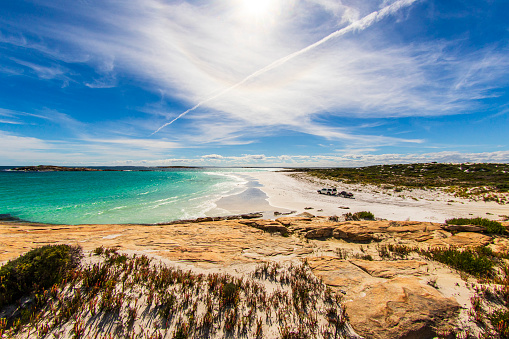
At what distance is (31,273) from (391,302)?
371 inches

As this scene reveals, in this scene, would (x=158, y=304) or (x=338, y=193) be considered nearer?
(x=158, y=304)

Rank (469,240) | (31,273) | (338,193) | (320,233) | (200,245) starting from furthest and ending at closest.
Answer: (338,193) < (320,233) < (200,245) < (469,240) < (31,273)

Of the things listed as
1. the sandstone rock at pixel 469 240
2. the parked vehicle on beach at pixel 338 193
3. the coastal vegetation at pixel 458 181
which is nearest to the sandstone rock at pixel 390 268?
the sandstone rock at pixel 469 240

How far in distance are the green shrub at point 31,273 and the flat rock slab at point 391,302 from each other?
791 cm

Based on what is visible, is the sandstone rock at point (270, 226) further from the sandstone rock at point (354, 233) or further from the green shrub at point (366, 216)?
the green shrub at point (366, 216)

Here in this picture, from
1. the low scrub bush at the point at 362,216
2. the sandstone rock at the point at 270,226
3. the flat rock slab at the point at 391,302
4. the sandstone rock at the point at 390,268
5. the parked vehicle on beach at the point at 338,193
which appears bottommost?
the parked vehicle on beach at the point at 338,193

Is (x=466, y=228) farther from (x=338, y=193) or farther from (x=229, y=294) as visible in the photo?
(x=338, y=193)

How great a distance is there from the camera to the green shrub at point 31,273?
4.54 meters

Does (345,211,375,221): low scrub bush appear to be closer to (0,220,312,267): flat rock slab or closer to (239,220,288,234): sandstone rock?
(239,220,288,234): sandstone rock

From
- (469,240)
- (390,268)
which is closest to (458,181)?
(469,240)

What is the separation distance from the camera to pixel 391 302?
4.73m

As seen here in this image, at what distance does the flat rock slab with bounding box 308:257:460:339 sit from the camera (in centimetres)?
412

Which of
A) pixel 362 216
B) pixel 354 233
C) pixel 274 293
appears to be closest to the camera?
pixel 274 293

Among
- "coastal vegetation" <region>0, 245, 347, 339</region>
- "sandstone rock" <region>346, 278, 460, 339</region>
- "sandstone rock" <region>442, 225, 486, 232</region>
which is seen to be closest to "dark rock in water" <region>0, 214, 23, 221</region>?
"coastal vegetation" <region>0, 245, 347, 339</region>
